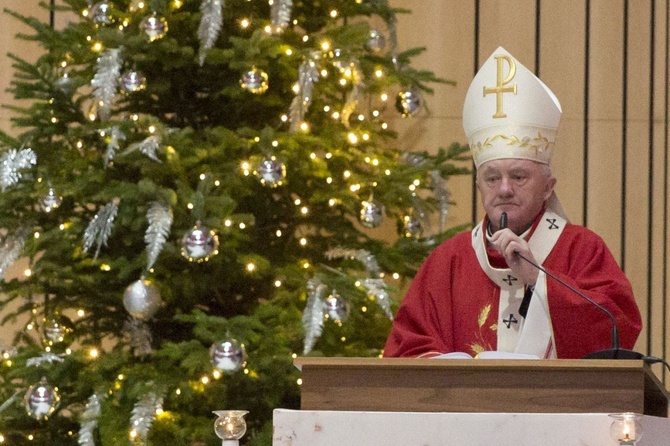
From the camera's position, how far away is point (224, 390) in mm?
4762

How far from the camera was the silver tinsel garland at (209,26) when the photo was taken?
498 centimetres

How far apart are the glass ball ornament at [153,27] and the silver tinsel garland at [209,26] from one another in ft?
0.49

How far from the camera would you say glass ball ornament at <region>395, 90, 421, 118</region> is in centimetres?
548

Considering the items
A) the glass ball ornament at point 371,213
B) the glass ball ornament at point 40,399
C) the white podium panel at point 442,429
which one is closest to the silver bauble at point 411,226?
the glass ball ornament at point 371,213

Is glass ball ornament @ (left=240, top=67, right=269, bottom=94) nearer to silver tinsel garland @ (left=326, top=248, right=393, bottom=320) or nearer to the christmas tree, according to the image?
the christmas tree

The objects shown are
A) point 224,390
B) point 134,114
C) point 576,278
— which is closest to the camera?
point 576,278

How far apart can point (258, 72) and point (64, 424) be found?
→ 161 cm

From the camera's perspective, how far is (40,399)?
470cm

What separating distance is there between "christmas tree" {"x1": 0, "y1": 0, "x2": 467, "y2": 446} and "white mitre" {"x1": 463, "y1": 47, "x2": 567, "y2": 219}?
0.99 m

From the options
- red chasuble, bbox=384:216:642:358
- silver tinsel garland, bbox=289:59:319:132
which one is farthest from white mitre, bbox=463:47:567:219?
silver tinsel garland, bbox=289:59:319:132

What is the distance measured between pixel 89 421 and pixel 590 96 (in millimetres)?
3189

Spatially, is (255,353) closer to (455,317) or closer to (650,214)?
(455,317)

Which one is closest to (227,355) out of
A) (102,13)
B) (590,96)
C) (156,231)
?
(156,231)

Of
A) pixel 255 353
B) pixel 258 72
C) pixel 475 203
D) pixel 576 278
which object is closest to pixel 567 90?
A: pixel 475 203
